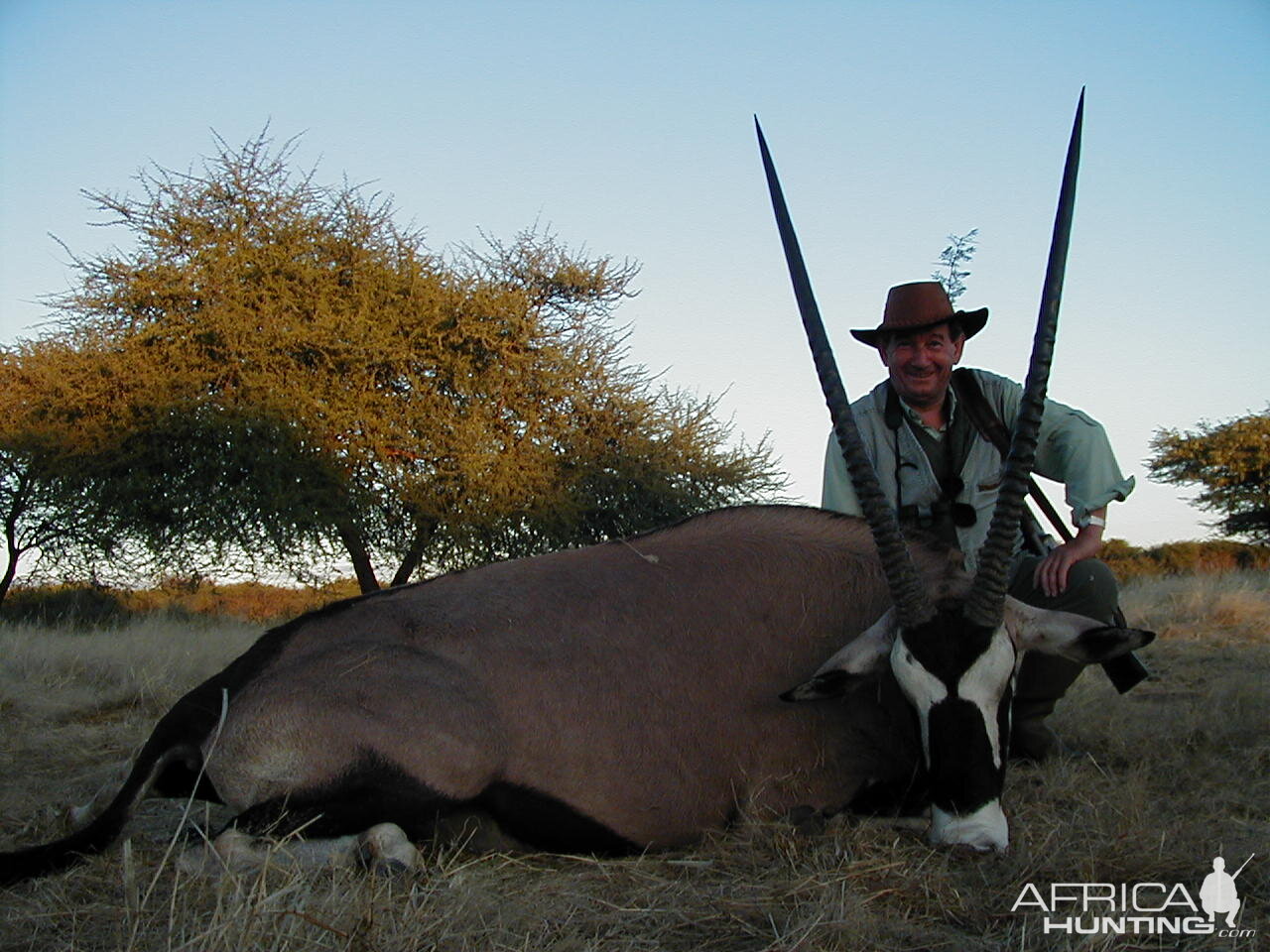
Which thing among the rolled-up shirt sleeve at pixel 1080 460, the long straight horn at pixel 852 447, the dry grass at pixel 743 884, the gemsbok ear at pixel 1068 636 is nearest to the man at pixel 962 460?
the rolled-up shirt sleeve at pixel 1080 460

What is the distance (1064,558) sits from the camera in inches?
167

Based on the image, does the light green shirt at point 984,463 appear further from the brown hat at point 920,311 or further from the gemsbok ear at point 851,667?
the gemsbok ear at point 851,667

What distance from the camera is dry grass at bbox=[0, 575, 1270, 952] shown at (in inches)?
95.8

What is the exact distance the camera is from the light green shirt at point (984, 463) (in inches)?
176

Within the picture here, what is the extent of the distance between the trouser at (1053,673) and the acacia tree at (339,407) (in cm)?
1108

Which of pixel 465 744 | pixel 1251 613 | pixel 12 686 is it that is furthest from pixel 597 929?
pixel 1251 613

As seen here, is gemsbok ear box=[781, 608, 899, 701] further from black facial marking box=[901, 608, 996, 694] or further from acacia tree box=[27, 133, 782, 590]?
acacia tree box=[27, 133, 782, 590]

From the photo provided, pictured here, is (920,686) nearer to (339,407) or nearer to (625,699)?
(625,699)

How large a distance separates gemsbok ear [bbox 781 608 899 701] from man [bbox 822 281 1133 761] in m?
1.07

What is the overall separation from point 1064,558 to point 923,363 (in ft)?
3.34

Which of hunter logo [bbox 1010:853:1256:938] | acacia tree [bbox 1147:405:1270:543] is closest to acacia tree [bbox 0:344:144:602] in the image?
hunter logo [bbox 1010:853:1256:938]

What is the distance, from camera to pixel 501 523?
15.5m

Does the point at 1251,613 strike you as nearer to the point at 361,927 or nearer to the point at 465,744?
the point at 465,744

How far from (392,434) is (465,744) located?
12559 mm
